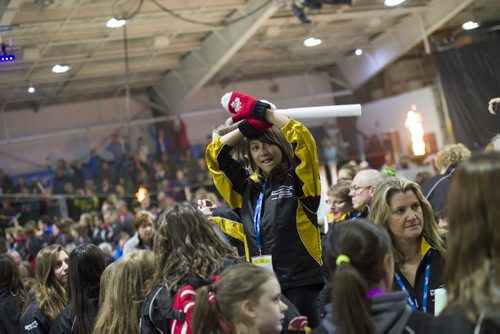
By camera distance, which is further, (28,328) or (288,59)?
(288,59)

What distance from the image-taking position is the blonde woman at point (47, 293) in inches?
167

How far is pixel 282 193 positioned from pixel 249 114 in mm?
385

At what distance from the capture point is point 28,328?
4.22 metres

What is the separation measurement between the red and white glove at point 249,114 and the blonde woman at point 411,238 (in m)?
0.63

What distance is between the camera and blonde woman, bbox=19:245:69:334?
4242 mm

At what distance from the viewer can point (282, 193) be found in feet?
11.8

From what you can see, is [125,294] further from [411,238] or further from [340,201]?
[340,201]

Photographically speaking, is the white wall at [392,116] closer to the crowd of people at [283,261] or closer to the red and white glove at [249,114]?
the crowd of people at [283,261]

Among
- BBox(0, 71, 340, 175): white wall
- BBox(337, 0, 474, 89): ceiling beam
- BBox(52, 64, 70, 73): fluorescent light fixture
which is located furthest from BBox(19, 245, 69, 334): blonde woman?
BBox(337, 0, 474, 89): ceiling beam

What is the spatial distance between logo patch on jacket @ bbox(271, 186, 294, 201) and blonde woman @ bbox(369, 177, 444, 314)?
41 cm

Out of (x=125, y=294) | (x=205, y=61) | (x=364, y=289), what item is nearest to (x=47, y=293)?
(x=125, y=294)

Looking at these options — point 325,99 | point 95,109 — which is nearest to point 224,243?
point 95,109

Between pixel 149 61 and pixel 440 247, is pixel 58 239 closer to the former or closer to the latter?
pixel 149 61

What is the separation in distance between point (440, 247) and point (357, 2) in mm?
10647
